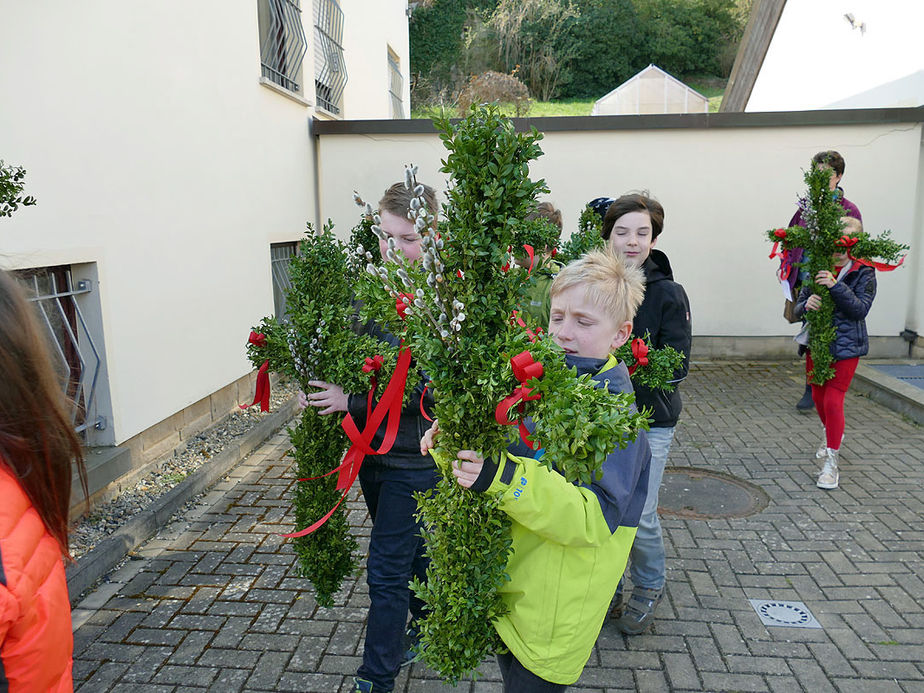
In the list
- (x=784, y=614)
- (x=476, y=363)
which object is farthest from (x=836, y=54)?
(x=476, y=363)

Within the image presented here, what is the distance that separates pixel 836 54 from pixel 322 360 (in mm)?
13550

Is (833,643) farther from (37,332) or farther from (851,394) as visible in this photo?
(851,394)

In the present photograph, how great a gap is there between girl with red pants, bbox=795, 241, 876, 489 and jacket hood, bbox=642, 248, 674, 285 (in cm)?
287

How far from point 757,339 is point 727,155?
282cm

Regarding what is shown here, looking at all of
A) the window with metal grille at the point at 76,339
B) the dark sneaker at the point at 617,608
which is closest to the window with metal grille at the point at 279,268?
the window with metal grille at the point at 76,339

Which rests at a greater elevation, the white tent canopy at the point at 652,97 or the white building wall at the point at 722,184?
the white tent canopy at the point at 652,97

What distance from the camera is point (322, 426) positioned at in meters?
3.31

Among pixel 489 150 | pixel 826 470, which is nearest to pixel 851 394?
pixel 826 470

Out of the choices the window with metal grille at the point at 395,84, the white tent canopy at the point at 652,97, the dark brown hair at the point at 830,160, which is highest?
the white tent canopy at the point at 652,97

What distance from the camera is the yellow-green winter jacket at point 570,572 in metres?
2.02

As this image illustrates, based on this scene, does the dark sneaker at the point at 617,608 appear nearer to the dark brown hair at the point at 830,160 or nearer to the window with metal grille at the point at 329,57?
the dark brown hair at the point at 830,160

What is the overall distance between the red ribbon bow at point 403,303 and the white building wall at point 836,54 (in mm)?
11414

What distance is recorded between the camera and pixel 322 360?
9.88ft

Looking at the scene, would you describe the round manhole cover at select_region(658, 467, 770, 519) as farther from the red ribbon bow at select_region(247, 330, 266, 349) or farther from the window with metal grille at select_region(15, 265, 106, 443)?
the window with metal grille at select_region(15, 265, 106, 443)
